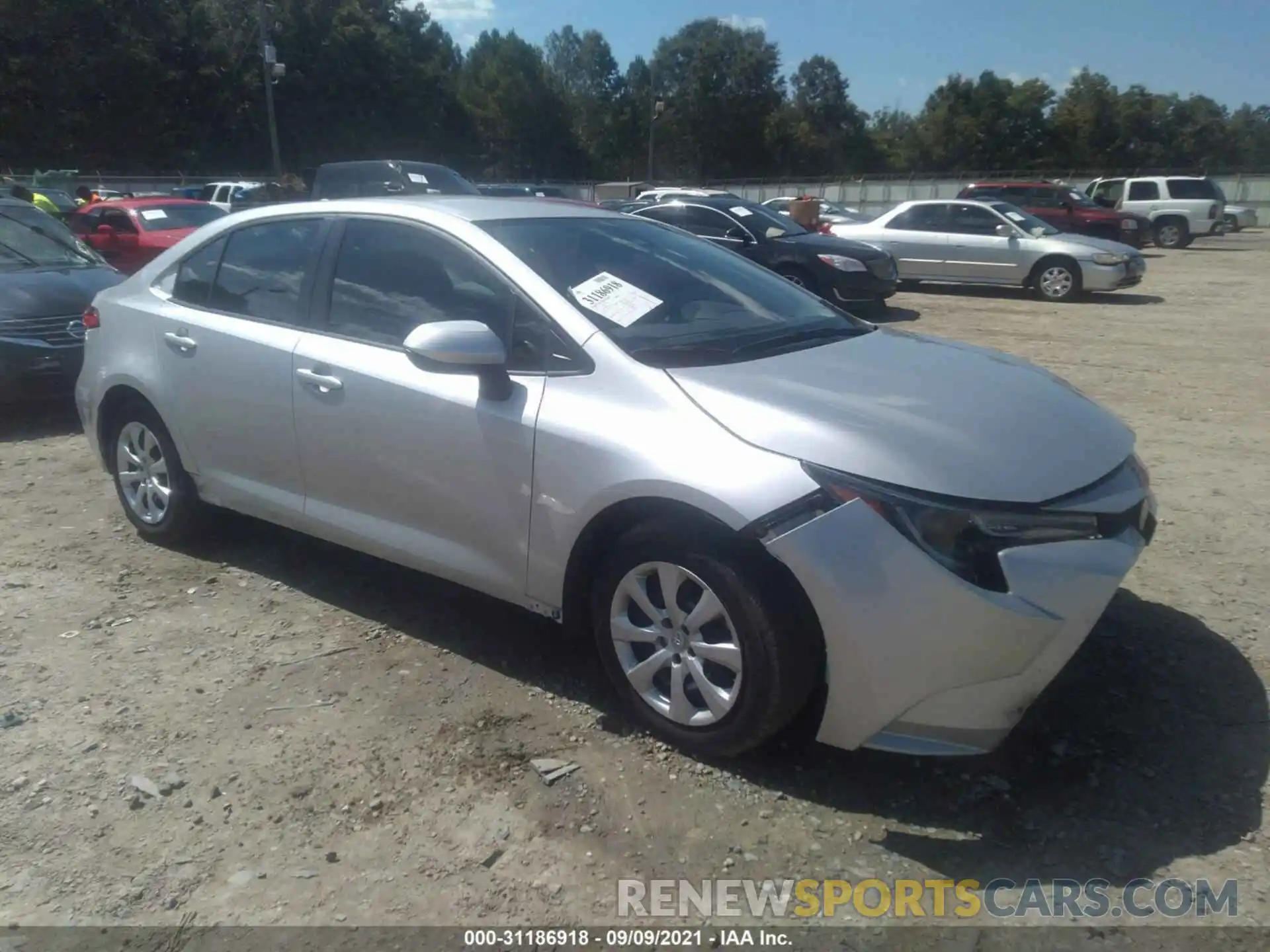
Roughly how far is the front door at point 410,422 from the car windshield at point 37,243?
5528 millimetres

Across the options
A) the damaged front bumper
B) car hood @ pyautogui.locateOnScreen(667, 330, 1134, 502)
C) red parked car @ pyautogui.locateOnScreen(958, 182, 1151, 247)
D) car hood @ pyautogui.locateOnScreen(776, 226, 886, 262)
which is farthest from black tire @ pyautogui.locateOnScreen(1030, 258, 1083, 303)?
the damaged front bumper

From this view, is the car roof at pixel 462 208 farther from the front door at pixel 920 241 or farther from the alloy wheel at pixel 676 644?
the front door at pixel 920 241

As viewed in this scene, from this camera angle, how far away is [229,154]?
58.7m

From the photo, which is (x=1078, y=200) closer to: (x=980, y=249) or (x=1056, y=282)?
(x=980, y=249)

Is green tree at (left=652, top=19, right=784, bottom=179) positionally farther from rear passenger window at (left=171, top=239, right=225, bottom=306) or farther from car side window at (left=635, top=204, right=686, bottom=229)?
rear passenger window at (left=171, top=239, right=225, bottom=306)

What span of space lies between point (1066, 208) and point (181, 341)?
911 inches

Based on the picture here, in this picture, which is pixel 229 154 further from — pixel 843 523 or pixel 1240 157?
pixel 1240 157

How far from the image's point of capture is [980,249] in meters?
16.2

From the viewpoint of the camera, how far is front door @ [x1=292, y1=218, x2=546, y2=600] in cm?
342

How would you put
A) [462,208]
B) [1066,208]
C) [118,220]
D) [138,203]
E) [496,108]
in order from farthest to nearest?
1. [496,108]
2. [1066,208]
3. [138,203]
4. [118,220]
5. [462,208]

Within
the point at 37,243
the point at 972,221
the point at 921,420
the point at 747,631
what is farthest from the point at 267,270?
the point at 972,221

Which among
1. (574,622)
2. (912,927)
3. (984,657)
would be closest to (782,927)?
(912,927)

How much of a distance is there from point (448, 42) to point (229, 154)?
151ft

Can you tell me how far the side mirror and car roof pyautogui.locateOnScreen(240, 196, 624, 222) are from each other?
676mm
